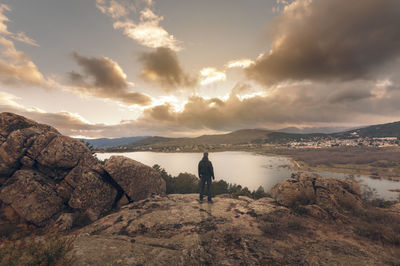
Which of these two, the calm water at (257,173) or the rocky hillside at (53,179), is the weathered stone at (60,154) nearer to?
the rocky hillside at (53,179)

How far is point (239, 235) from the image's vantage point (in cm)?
688

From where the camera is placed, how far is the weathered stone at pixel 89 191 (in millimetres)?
10586

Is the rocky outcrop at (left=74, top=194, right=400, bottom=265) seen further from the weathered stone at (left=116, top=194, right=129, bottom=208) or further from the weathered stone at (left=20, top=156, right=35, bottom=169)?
the weathered stone at (left=20, top=156, right=35, bottom=169)

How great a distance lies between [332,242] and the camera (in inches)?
261

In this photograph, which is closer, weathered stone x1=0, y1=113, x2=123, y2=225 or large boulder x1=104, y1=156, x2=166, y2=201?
weathered stone x1=0, y1=113, x2=123, y2=225

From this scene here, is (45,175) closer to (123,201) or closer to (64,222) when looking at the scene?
(64,222)

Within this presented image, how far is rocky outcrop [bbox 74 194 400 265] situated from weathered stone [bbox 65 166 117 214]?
263 centimetres

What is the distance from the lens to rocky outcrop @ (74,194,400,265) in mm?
5242

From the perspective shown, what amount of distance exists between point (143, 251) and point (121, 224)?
11.6 feet

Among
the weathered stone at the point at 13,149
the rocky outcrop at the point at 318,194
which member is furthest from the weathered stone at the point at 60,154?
the rocky outcrop at the point at 318,194

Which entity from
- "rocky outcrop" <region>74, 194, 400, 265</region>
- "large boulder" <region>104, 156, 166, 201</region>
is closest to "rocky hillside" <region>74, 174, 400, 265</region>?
"rocky outcrop" <region>74, 194, 400, 265</region>

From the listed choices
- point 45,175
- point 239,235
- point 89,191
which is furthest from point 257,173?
point 45,175

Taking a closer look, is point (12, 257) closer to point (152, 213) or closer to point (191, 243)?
point (191, 243)

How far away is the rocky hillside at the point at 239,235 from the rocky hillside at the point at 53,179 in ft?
8.34
